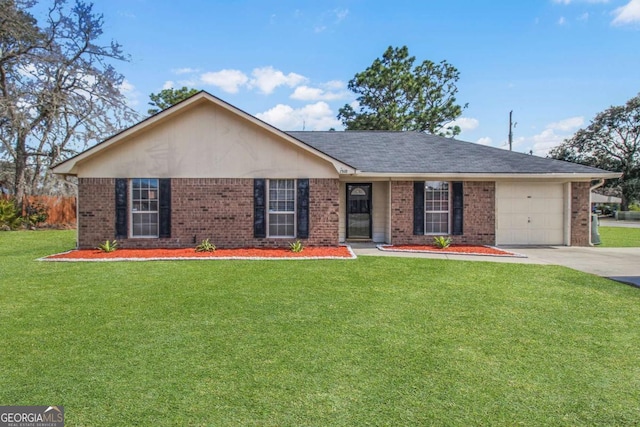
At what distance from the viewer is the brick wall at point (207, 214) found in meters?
11.4

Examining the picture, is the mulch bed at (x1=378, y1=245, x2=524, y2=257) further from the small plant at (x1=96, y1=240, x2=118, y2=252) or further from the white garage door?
the small plant at (x1=96, y1=240, x2=118, y2=252)

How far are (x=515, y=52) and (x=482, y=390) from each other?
14602mm

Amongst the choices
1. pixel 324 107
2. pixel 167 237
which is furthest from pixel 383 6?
pixel 324 107

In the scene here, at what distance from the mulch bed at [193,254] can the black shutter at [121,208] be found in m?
0.60

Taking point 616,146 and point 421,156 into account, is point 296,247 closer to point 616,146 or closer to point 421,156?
point 421,156

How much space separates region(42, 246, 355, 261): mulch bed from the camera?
10008mm

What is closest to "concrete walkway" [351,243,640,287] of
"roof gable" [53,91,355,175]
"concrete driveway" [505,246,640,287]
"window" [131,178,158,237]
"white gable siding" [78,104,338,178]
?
"concrete driveway" [505,246,640,287]

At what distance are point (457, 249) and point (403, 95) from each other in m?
27.9

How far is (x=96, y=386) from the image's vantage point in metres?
3.24

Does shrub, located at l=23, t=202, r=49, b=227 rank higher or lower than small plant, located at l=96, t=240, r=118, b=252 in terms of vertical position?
higher

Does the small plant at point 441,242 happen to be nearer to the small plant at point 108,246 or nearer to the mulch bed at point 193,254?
the mulch bed at point 193,254

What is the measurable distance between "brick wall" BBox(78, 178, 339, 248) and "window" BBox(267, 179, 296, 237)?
368 mm

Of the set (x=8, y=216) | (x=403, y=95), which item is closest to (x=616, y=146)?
(x=403, y=95)

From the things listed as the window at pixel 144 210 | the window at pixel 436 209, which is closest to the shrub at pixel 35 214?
the window at pixel 144 210
